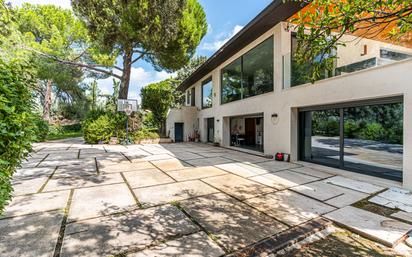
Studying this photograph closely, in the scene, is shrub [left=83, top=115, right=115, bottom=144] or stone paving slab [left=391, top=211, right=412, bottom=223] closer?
stone paving slab [left=391, top=211, right=412, bottom=223]

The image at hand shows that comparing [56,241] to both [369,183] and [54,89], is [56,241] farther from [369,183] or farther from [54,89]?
[54,89]

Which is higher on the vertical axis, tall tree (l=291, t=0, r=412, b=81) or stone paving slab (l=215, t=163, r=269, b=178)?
tall tree (l=291, t=0, r=412, b=81)

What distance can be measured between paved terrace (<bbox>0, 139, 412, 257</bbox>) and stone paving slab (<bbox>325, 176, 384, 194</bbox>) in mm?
21

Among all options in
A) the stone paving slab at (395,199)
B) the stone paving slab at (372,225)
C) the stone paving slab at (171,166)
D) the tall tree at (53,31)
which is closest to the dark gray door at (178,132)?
the stone paving slab at (171,166)

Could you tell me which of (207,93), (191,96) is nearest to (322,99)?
(207,93)

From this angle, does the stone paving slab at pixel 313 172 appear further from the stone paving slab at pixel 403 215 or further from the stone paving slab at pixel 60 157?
the stone paving slab at pixel 60 157

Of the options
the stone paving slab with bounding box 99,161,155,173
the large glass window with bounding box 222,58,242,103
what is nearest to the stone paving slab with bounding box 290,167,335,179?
the stone paving slab with bounding box 99,161,155,173

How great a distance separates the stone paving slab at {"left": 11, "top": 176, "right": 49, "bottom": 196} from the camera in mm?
3577

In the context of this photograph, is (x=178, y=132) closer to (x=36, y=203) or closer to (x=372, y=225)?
(x=36, y=203)

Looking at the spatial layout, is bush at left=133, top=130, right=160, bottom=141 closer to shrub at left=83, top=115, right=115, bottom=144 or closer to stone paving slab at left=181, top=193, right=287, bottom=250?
shrub at left=83, top=115, right=115, bottom=144

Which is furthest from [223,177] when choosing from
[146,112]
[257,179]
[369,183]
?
[146,112]

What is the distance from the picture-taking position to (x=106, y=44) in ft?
31.0

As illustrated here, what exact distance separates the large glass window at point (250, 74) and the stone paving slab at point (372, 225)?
524cm

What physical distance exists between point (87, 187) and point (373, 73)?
6.67m
